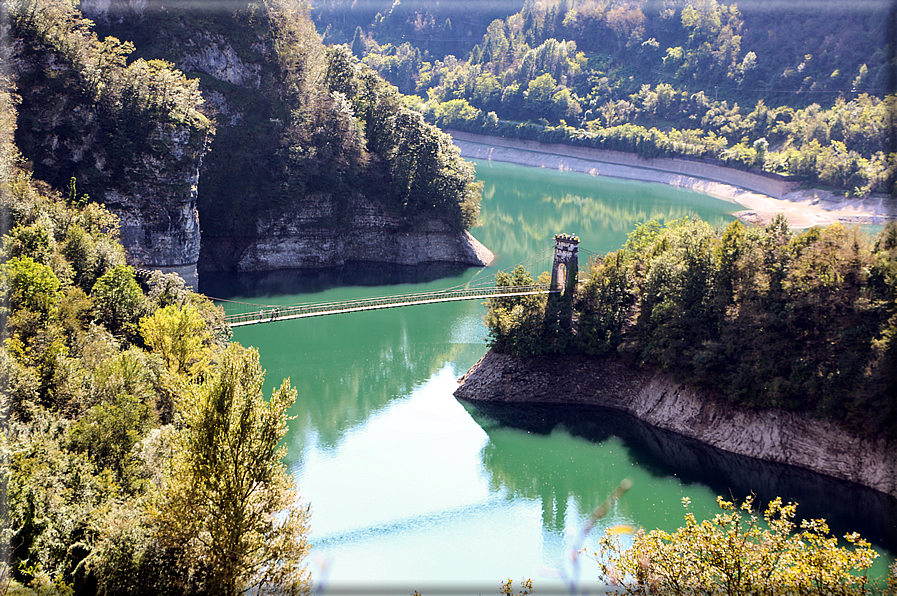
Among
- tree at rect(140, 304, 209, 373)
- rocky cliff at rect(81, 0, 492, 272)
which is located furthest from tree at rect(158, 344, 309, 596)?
rocky cliff at rect(81, 0, 492, 272)

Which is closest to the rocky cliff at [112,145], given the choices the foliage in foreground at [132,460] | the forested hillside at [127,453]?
the forested hillside at [127,453]

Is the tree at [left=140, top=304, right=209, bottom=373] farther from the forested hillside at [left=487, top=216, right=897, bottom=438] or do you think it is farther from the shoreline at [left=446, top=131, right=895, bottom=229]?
the shoreline at [left=446, top=131, right=895, bottom=229]

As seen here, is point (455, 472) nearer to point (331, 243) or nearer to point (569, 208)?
point (331, 243)

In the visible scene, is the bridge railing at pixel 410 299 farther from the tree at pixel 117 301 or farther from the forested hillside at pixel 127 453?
the forested hillside at pixel 127 453

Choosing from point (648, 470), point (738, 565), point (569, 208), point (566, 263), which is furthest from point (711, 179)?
point (738, 565)

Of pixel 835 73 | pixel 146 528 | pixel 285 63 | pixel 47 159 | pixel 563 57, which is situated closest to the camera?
pixel 146 528

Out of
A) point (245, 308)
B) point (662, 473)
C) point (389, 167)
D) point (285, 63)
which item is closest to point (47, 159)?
point (245, 308)

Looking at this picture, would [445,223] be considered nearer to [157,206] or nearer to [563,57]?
[157,206]
